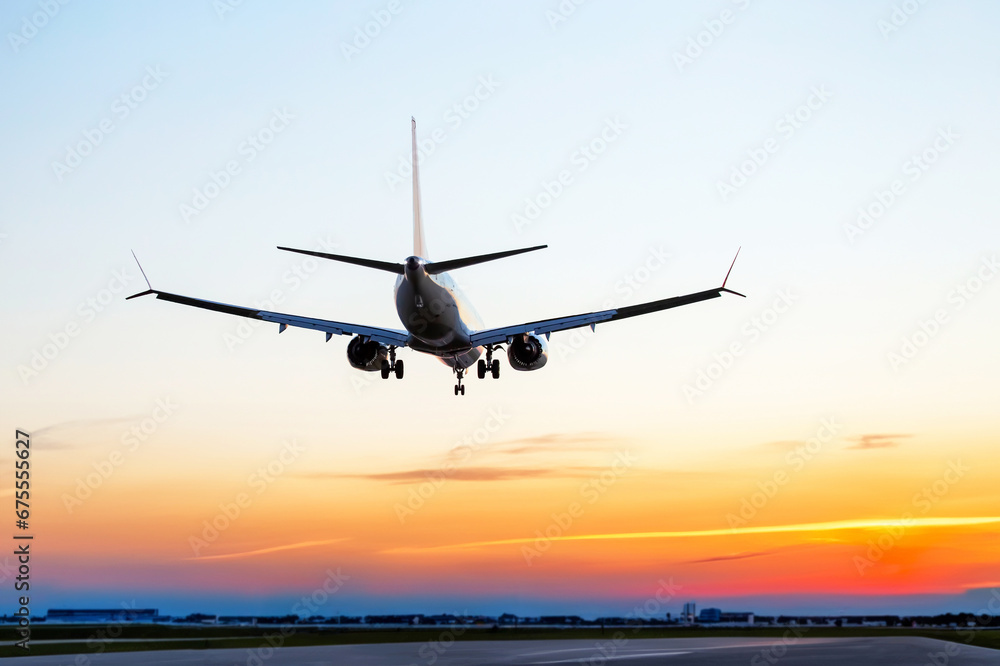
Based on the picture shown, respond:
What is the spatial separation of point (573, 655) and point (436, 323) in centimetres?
3500

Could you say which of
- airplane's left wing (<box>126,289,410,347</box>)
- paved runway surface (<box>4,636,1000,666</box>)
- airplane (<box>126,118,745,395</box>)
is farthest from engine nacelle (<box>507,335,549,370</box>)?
paved runway surface (<box>4,636,1000,666</box>)

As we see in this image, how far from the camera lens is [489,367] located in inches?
2004

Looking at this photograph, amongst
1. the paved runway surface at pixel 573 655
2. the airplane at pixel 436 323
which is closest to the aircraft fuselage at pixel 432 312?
the airplane at pixel 436 323

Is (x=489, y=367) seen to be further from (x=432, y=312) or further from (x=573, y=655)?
(x=573, y=655)

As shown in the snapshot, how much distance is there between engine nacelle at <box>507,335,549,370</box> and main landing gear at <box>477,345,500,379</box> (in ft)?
7.06

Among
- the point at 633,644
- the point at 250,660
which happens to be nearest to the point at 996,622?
the point at 633,644

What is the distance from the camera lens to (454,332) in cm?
4550

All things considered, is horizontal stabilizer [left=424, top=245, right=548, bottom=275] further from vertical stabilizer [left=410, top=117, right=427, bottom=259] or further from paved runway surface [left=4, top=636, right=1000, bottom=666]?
paved runway surface [left=4, top=636, right=1000, bottom=666]

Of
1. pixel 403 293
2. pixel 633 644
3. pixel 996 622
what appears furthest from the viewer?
pixel 996 622

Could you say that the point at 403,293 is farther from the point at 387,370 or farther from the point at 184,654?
the point at 184,654

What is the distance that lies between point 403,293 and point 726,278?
1387 centimetres

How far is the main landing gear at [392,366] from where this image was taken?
47625 millimetres

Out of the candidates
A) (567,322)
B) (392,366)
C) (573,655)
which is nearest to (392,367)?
(392,366)

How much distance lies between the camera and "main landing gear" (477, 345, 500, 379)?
5072 cm
